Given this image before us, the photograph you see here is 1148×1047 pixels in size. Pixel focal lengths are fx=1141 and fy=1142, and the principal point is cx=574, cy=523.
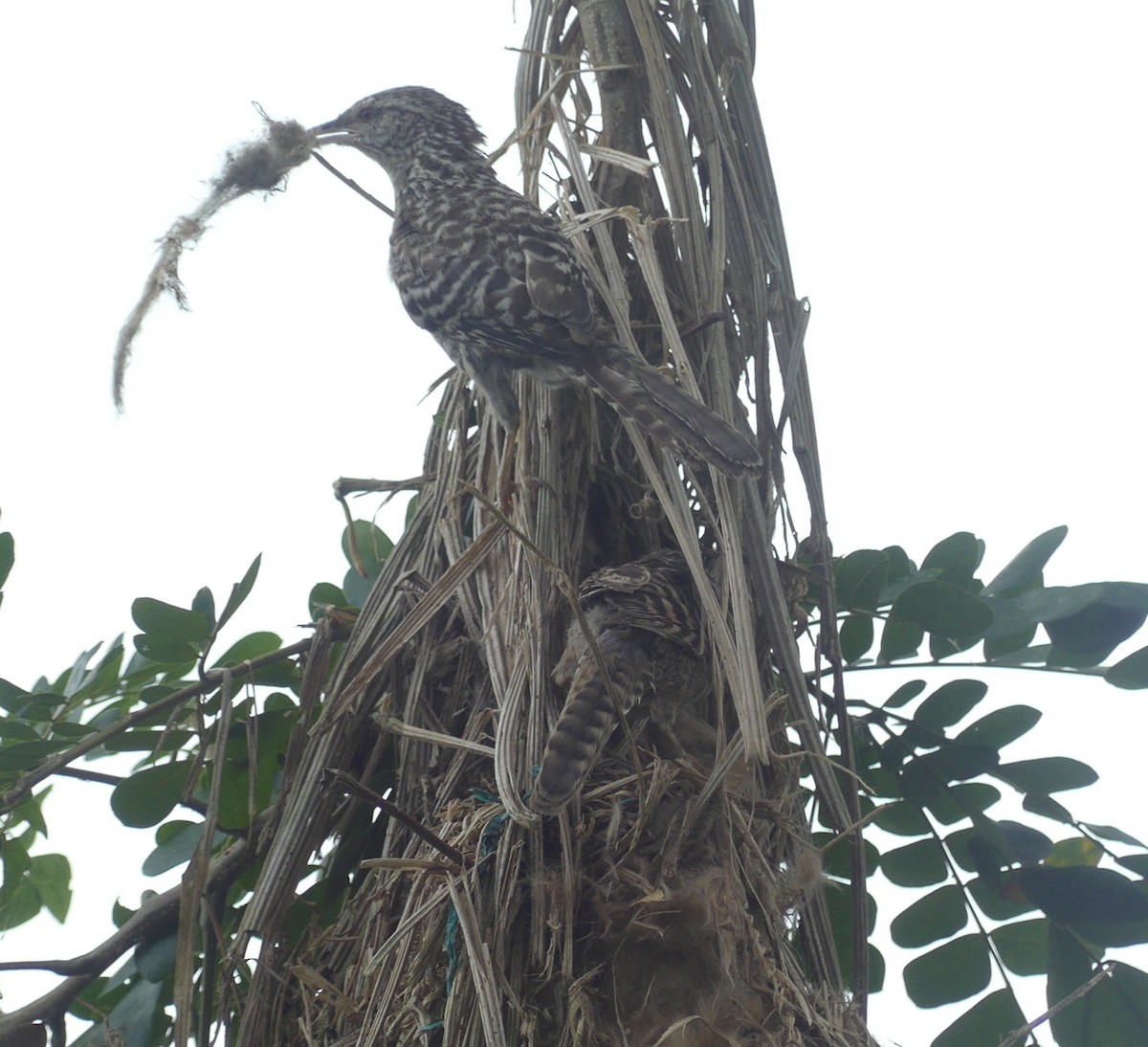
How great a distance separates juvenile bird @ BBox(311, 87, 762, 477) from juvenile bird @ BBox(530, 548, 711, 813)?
0.20 m

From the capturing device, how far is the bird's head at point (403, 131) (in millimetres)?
2240

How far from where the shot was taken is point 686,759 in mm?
1386

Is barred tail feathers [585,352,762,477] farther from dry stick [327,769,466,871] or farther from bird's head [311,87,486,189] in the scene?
bird's head [311,87,486,189]

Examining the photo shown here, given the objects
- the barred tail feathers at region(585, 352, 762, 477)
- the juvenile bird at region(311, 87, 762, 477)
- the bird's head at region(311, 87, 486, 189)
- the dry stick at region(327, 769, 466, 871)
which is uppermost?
the bird's head at region(311, 87, 486, 189)

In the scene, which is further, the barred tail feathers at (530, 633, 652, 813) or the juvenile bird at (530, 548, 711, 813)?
the juvenile bird at (530, 548, 711, 813)

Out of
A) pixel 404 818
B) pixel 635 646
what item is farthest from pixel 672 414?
pixel 404 818

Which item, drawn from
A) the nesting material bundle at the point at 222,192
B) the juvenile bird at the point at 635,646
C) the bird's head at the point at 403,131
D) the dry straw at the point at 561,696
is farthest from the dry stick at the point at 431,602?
the bird's head at the point at 403,131

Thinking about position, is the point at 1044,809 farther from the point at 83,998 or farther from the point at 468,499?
the point at 83,998

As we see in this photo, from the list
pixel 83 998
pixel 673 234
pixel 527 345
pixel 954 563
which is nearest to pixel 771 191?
pixel 673 234

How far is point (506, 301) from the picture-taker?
1.76 meters

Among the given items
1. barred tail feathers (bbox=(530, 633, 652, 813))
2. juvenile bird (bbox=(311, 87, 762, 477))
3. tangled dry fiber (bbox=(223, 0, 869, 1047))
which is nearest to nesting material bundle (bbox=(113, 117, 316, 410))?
juvenile bird (bbox=(311, 87, 762, 477))

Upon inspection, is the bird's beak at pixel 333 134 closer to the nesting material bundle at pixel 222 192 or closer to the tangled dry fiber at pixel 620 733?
the nesting material bundle at pixel 222 192

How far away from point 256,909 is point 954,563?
1.11 metres

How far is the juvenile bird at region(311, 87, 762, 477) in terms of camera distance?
1491 millimetres
